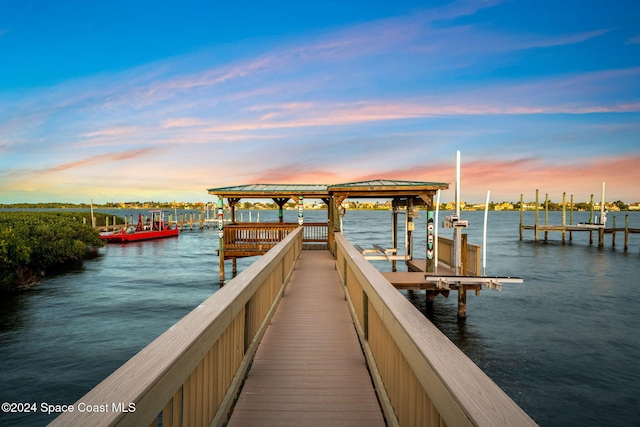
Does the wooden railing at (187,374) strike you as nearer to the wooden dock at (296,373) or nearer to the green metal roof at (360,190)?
the wooden dock at (296,373)

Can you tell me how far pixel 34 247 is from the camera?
24828 millimetres

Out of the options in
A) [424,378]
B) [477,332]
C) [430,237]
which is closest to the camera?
[424,378]

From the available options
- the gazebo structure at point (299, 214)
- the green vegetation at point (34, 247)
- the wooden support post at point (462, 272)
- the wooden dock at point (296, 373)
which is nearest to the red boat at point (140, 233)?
the green vegetation at point (34, 247)

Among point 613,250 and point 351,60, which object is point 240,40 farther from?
point 613,250

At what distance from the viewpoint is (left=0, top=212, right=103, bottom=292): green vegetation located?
1969 cm

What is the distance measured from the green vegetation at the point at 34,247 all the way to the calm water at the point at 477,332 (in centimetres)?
119

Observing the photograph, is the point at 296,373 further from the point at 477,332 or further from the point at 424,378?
the point at 477,332

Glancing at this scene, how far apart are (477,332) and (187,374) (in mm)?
15945

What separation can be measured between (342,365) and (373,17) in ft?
77.5

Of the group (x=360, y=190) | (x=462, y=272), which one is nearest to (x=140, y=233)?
(x=360, y=190)

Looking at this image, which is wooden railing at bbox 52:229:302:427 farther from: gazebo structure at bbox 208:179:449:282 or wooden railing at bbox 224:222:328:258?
wooden railing at bbox 224:222:328:258

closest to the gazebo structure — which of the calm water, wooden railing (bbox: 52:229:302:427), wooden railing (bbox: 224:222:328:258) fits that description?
wooden railing (bbox: 224:222:328:258)

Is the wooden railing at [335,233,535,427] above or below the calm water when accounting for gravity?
above

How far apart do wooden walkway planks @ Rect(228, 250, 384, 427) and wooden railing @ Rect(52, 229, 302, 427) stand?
0.93 feet
